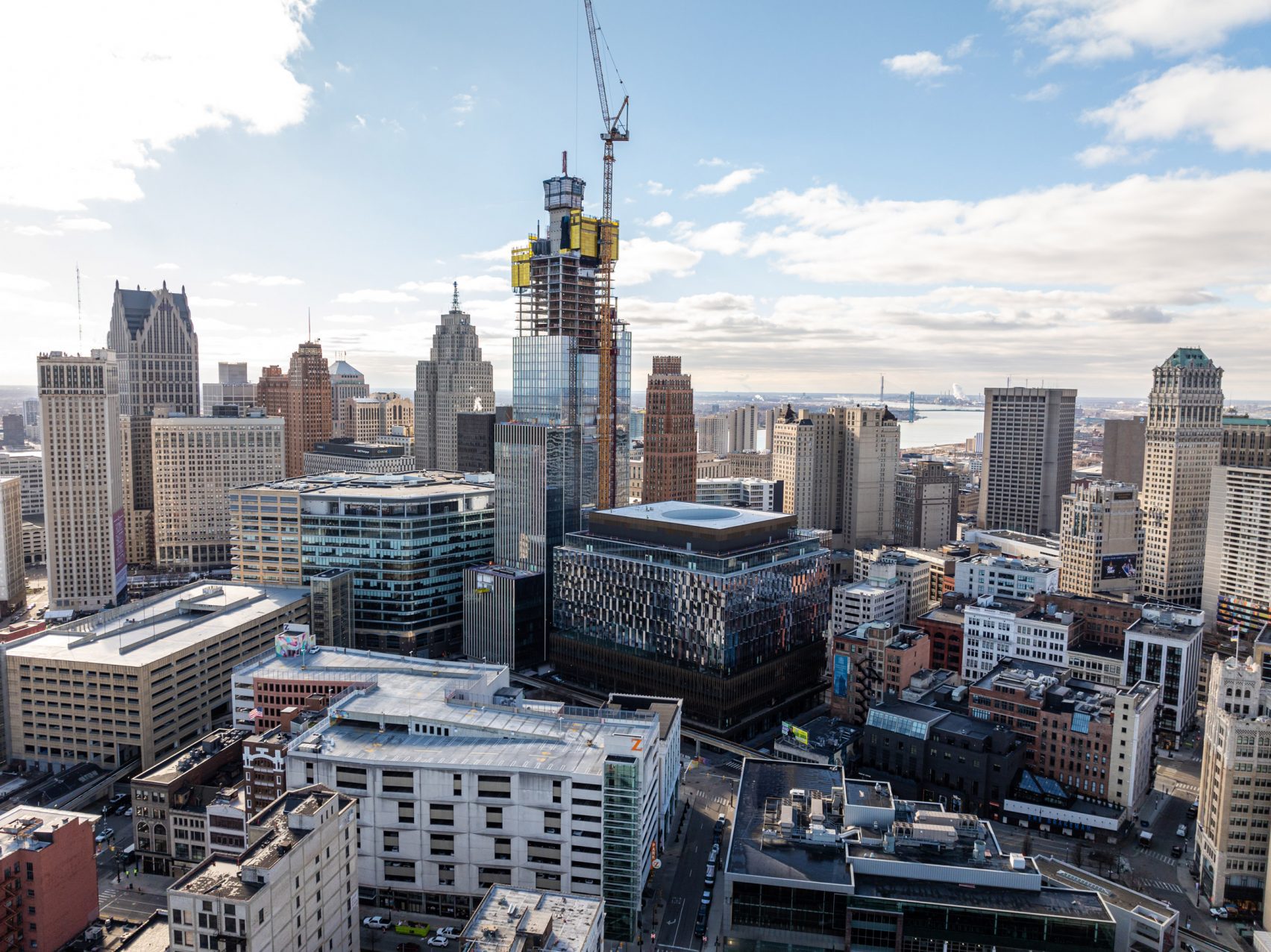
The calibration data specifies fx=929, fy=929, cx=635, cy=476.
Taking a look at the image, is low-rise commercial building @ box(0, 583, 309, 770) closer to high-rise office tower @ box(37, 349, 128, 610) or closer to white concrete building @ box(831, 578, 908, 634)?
high-rise office tower @ box(37, 349, 128, 610)

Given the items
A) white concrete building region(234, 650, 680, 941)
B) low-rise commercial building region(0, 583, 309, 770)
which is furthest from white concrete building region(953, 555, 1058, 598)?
low-rise commercial building region(0, 583, 309, 770)

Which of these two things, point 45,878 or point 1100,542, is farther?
point 1100,542

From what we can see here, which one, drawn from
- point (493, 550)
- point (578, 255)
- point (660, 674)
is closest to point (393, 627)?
point (493, 550)

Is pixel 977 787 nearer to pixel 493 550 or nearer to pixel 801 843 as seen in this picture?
pixel 801 843

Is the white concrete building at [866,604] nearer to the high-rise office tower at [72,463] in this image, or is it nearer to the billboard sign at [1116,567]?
the billboard sign at [1116,567]

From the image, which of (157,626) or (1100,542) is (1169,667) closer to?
(1100,542)

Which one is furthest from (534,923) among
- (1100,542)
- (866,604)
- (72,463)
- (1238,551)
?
(72,463)
